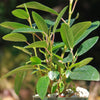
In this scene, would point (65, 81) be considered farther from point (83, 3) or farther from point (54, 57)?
point (83, 3)

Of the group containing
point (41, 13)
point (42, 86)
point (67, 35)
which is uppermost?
point (41, 13)

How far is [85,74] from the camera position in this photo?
0.45 m

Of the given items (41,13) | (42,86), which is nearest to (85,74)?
(42,86)

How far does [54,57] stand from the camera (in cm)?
51

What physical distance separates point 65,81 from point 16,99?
5.99 feet

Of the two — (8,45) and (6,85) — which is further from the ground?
(8,45)

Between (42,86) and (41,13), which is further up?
(41,13)

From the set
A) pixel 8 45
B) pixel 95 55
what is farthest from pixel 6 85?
pixel 95 55

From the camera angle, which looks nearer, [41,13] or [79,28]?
[79,28]

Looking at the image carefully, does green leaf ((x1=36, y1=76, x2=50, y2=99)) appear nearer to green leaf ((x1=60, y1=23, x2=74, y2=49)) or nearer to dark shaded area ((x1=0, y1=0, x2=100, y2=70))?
green leaf ((x1=60, y1=23, x2=74, y2=49))

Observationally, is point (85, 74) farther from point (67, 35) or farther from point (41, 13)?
point (41, 13)

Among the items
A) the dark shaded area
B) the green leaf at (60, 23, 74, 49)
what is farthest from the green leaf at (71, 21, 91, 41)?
the dark shaded area

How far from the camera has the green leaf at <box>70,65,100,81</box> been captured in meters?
0.43

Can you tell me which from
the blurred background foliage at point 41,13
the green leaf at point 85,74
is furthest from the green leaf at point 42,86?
the blurred background foliage at point 41,13
